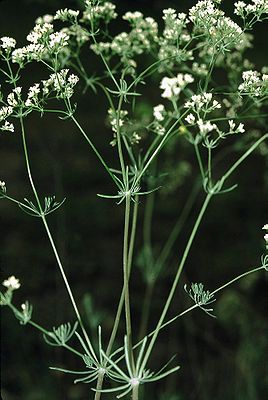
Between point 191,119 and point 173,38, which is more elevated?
point 173,38

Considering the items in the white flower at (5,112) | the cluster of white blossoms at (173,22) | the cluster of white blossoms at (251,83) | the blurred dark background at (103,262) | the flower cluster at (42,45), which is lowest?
the blurred dark background at (103,262)

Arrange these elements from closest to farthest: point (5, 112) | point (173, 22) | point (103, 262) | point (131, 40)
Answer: point (5, 112)
point (173, 22)
point (131, 40)
point (103, 262)

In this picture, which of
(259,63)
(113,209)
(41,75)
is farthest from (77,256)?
(259,63)

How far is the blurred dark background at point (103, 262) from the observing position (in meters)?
3.10

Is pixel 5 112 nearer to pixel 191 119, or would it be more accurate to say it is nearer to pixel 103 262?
pixel 191 119

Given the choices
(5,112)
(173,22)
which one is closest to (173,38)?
(173,22)

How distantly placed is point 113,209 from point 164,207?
33cm

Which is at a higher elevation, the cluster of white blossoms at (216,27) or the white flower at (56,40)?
the cluster of white blossoms at (216,27)

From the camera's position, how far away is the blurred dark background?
10.2 ft

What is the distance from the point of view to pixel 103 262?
4016 mm

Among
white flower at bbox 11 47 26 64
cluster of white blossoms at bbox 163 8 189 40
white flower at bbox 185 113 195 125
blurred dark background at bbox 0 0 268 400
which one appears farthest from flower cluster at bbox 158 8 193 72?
blurred dark background at bbox 0 0 268 400

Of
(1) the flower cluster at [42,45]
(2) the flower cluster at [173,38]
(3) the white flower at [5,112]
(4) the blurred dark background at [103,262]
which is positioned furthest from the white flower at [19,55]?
(4) the blurred dark background at [103,262]

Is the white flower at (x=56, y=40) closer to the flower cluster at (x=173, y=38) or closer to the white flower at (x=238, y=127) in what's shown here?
the flower cluster at (x=173, y=38)

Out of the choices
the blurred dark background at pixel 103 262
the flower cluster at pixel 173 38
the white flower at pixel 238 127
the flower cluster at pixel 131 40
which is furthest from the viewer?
→ the blurred dark background at pixel 103 262
